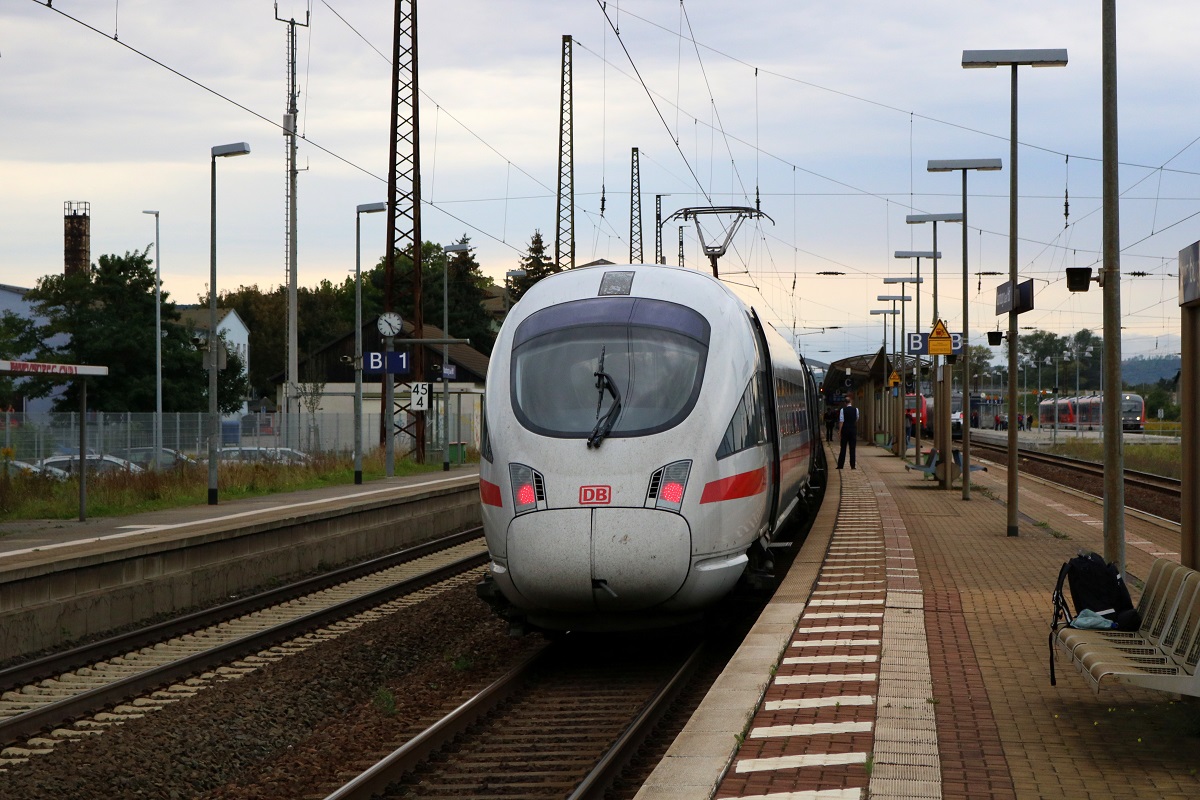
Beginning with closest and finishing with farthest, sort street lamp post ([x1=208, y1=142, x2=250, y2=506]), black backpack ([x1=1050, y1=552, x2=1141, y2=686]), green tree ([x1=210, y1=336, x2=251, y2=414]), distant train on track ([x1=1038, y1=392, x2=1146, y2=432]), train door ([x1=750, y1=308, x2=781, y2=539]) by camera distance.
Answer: black backpack ([x1=1050, y1=552, x2=1141, y2=686]) < train door ([x1=750, y1=308, x2=781, y2=539]) < street lamp post ([x1=208, y1=142, x2=250, y2=506]) < green tree ([x1=210, y1=336, x2=251, y2=414]) < distant train on track ([x1=1038, y1=392, x2=1146, y2=432])

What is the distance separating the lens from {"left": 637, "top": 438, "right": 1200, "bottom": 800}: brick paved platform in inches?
248

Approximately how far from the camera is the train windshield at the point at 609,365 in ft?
34.7

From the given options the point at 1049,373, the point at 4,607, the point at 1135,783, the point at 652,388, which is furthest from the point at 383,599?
the point at 1049,373

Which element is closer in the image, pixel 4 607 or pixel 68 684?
pixel 68 684

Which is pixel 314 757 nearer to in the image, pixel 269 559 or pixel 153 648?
pixel 153 648

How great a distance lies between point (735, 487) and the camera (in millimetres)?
10758

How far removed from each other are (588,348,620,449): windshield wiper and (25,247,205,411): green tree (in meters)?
50.3

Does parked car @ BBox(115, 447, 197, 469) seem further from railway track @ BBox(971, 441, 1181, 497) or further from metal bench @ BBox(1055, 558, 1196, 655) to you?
metal bench @ BBox(1055, 558, 1196, 655)

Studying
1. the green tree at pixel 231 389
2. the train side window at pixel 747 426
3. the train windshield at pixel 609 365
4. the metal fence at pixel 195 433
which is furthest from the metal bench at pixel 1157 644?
the green tree at pixel 231 389

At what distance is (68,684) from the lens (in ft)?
37.0

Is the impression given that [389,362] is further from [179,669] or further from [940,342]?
[179,669]

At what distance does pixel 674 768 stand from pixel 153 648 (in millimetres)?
7960

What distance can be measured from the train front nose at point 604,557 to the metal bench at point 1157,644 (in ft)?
9.36

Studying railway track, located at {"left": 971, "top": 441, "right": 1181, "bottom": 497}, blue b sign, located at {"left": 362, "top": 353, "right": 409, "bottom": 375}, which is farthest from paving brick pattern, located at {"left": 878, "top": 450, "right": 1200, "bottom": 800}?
blue b sign, located at {"left": 362, "top": 353, "right": 409, "bottom": 375}
